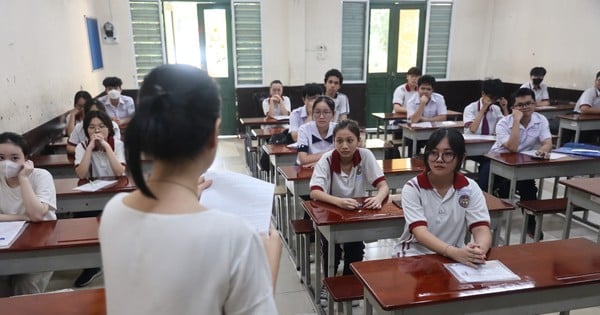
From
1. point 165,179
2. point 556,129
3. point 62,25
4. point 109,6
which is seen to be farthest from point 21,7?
point 556,129

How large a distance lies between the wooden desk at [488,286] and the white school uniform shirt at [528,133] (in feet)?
6.84

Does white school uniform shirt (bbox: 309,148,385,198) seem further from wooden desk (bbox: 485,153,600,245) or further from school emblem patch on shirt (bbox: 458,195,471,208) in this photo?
wooden desk (bbox: 485,153,600,245)

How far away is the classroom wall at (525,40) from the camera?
20.2 feet

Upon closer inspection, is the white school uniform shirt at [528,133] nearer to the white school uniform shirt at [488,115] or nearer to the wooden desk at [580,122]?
the white school uniform shirt at [488,115]

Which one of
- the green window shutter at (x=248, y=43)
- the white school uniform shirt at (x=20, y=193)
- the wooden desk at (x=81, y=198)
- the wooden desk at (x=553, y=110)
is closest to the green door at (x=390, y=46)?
the green window shutter at (x=248, y=43)

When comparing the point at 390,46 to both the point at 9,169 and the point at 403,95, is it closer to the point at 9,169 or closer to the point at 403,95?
the point at 403,95

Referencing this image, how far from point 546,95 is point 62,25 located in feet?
22.6

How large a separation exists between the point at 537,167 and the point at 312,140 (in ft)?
5.92

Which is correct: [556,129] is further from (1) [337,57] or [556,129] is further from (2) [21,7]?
(2) [21,7]

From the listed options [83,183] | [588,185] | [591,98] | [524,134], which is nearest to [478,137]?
[524,134]

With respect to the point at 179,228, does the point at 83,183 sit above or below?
below

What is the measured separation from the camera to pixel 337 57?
25.5ft

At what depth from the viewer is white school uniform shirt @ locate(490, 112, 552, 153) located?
11.7 ft

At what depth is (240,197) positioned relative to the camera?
0.98 meters
